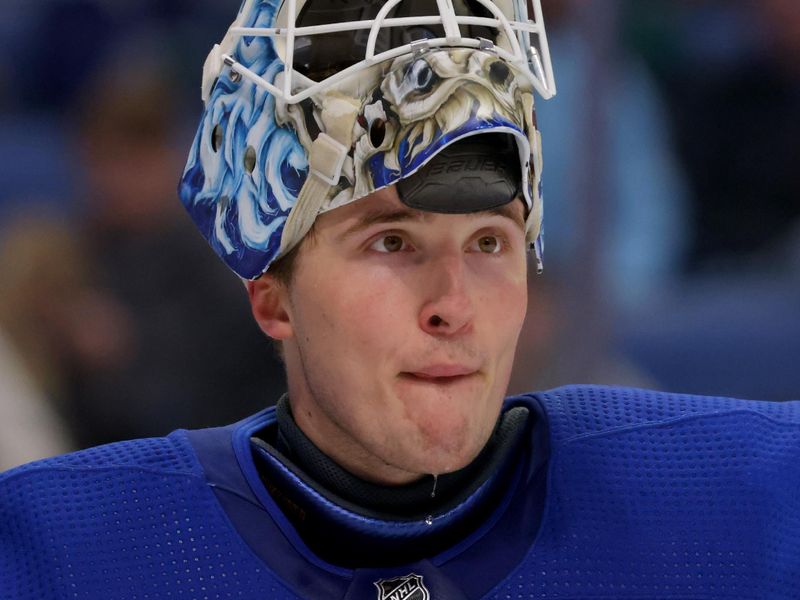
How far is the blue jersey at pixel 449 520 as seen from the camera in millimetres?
1810

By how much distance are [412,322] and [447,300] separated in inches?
2.0

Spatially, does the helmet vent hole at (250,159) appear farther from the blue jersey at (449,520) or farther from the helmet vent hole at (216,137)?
the blue jersey at (449,520)

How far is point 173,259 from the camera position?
320cm

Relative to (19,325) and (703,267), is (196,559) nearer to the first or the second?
(19,325)

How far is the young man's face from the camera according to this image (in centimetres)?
172

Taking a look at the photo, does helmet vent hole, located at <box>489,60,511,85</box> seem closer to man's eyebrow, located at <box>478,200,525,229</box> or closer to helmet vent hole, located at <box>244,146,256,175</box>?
man's eyebrow, located at <box>478,200,525,229</box>

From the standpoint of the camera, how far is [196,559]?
182cm

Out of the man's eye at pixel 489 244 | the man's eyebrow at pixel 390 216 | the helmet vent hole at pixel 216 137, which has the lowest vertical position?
the man's eye at pixel 489 244

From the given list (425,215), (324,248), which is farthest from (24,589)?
(425,215)

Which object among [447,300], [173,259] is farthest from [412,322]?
[173,259]

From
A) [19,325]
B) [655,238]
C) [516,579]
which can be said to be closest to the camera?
[516,579]

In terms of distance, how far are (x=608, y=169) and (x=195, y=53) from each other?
0.99 meters

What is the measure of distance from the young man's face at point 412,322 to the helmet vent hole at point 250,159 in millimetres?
134

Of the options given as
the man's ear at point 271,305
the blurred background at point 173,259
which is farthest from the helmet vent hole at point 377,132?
the blurred background at point 173,259
